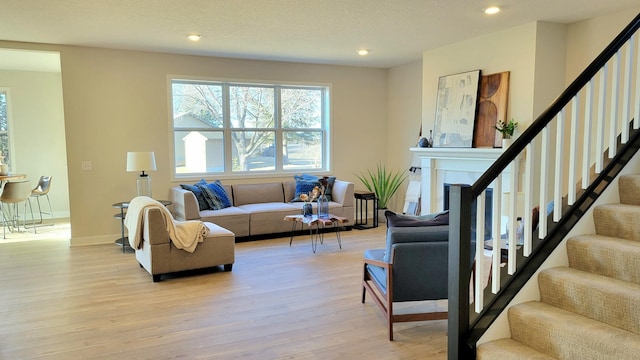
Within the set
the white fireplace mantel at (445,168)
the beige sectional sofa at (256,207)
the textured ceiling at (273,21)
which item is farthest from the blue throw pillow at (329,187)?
the textured ceiling at (273,21)

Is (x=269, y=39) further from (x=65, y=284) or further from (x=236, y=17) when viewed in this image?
(x=65, y=284)

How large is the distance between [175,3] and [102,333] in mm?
2871

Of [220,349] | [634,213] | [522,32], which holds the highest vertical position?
[522,32]

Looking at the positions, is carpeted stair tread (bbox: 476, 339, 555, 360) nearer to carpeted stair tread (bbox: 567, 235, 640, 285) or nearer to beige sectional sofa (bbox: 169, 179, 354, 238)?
carpeted stair tread (bbox: 567, 235, 640, 285)

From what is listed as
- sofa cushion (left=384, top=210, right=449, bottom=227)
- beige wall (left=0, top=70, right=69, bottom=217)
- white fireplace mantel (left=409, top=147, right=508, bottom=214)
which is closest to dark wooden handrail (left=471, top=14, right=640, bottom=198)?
sofa cushion (left=384, top=210, right=449, bottom=227)

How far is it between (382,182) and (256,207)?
88.4 inches

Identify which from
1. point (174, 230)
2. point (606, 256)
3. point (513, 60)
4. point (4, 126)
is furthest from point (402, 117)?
point (4, 126)

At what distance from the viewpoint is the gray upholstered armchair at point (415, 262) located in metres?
3.00

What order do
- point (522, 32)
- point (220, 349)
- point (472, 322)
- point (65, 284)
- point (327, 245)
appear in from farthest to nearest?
point (327, 245)
point (522, 32)
point (65, 284)
point (220, 349)
point (472, 322)

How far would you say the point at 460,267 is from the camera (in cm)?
229

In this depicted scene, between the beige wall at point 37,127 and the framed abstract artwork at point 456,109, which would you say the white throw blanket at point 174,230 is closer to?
the framed abstract artwork at point 456,109

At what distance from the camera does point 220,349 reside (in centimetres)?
292

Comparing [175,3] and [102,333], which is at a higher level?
[175,3]

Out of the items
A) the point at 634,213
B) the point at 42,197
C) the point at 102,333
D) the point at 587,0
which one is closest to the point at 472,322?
the point at 634,213
